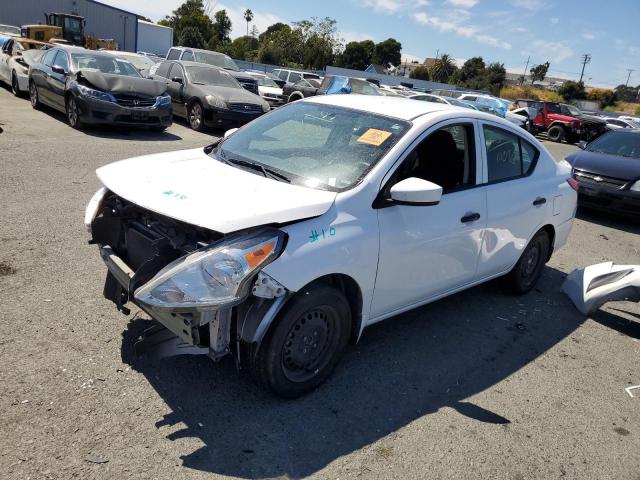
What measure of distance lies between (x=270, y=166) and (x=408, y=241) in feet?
3.51

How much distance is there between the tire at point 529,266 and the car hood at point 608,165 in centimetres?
450

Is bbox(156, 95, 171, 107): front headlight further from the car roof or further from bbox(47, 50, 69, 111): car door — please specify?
the car roof

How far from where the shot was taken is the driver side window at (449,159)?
150 inches

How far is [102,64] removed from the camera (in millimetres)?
11875

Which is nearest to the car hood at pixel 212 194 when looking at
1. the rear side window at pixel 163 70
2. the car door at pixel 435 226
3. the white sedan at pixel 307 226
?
the white sedan at pixel 307 226

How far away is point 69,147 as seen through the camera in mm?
9320

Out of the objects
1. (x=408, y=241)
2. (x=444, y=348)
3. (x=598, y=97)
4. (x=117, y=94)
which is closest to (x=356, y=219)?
(x=408, y=241)

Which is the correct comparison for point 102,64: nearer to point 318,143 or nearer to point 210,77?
point 210,77

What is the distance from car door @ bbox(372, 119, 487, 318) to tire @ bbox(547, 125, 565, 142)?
73.9 ft

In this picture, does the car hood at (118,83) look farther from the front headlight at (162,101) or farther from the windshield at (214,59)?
the windshield at (214,59)

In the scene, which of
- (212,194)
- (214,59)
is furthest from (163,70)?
(212,194)

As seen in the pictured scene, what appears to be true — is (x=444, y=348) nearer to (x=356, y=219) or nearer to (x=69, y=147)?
(x=356, y=219)

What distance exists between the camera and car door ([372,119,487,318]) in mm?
3350

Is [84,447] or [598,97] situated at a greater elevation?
[598,97]
